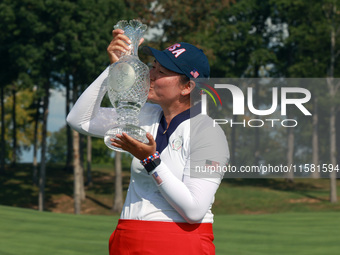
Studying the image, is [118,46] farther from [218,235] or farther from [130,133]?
[218,235]

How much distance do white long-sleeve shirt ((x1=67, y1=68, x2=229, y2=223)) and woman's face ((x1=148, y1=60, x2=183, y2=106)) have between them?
133 mm

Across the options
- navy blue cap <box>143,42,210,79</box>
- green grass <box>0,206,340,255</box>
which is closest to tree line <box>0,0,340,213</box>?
green grass <box>0,206,340,255</box>

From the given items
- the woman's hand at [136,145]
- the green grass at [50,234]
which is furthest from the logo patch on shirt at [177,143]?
the green grass at [50,234]

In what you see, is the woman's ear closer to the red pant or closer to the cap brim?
the cap brim

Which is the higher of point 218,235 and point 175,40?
point 175,40

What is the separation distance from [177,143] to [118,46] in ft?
2.28

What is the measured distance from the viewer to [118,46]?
3.29m

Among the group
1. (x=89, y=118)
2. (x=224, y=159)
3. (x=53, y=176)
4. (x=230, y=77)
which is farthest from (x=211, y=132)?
(x=53, y=176)

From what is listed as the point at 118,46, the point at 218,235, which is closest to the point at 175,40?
the point at 218,235

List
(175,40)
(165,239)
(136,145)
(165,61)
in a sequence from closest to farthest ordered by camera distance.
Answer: (136,145) → (165,239) → (165,61) → (175,40)

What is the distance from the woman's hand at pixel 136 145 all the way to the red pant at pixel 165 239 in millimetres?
418

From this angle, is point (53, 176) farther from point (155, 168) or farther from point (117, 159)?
point (155, 168)

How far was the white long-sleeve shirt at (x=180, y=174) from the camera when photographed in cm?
291

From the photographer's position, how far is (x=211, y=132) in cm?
314
